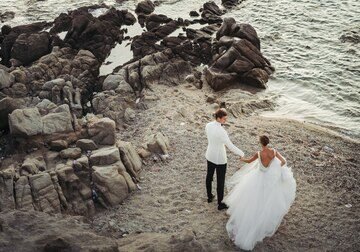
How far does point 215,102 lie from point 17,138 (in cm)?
810

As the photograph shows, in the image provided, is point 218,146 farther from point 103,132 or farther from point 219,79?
point 219,79

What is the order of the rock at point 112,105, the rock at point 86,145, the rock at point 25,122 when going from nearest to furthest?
the rock at point 86,145, the rock at point 25,122, the rock at point 112,105

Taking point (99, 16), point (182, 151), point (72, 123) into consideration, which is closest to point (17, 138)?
point (72, 123)

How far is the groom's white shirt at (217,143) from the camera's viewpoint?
29.7 feet

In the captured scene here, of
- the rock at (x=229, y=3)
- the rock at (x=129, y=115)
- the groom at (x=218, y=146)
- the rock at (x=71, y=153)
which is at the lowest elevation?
the rock at (x=129, y=115)

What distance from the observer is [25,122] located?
13.1m

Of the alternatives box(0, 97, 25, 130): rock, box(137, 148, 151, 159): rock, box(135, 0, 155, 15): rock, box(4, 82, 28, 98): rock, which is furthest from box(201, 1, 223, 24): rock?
box(137, 148, 151, 159): rock

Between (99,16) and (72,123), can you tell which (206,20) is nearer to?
(99,16)

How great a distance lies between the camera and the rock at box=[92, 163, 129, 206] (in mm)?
10454

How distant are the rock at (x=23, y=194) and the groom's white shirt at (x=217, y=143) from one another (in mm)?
4712

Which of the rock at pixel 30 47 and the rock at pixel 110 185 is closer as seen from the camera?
the rock at pixel 110 185

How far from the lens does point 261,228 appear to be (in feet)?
28.0

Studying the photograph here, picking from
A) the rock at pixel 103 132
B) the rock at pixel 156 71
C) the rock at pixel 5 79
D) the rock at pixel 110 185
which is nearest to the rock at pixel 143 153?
the rock at pixel 103 132

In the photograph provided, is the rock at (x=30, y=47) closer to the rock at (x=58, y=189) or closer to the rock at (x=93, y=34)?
the rock at (x=93, y=34)
